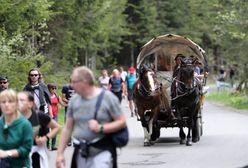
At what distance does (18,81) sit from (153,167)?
7.37m

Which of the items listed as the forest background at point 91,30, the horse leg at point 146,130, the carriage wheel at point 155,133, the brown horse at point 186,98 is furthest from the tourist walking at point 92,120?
the forest background at point 91,30

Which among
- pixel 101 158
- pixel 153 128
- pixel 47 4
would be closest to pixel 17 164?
pixel 101 158

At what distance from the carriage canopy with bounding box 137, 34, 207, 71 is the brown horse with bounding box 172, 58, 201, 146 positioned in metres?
2.21

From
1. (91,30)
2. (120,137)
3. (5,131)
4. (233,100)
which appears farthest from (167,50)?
(233,100)

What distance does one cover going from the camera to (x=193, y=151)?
759 inches

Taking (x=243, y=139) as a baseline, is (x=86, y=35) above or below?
above

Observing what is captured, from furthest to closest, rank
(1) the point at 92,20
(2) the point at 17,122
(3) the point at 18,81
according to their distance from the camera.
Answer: (1) the point at 92,20 < (3) the point at 18,81 < (2) the point at 17,122

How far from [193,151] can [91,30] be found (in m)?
20.4

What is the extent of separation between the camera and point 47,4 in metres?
24.0

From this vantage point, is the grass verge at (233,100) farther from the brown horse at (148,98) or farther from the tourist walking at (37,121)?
the tourist walking at (37,121)

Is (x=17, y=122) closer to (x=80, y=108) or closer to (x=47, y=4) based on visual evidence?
(x=80, y=108)

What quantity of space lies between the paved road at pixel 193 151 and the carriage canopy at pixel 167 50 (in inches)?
A: 79.7

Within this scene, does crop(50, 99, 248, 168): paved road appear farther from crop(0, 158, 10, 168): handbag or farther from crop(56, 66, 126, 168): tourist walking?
crop(56, 66, 126, 168): tourist walking

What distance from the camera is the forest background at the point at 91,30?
23.0m
